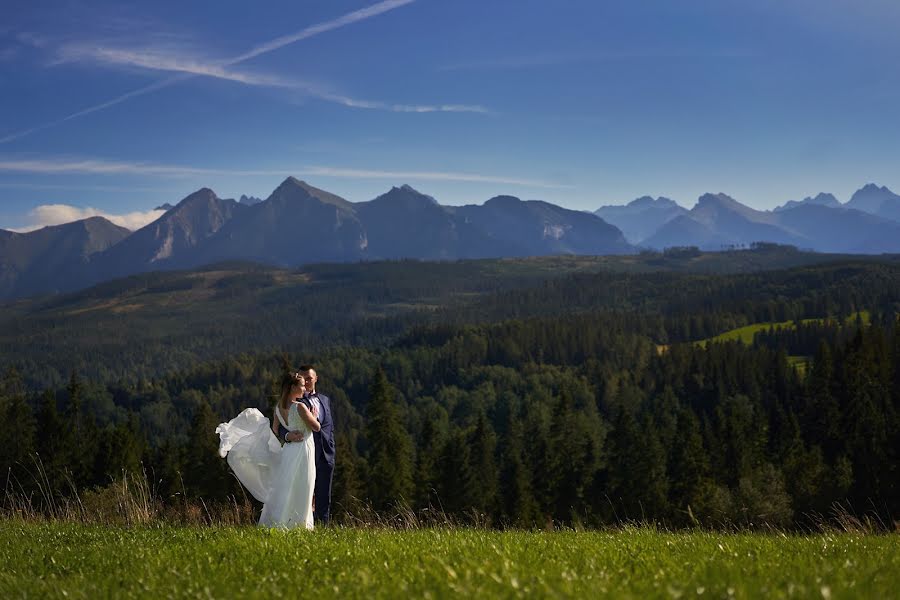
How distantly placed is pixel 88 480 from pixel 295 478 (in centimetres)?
6228

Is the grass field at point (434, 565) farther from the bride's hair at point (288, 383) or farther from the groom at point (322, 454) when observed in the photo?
the groom at point (322, 454)

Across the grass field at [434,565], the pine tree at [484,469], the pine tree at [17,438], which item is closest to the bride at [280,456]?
the grass field at [434,565]

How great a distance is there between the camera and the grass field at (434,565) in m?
5.93

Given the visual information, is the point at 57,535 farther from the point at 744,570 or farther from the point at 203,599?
the point at 744,570

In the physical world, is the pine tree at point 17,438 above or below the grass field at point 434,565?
below

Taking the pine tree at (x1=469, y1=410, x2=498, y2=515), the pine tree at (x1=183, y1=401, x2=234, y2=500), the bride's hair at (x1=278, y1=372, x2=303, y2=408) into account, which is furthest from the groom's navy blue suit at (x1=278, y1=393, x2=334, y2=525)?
the pine tree at (x1=469, y1=410, x2=498, y2=515)

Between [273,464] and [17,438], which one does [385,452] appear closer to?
[17,438]

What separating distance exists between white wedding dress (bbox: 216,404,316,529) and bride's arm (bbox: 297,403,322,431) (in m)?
0.24

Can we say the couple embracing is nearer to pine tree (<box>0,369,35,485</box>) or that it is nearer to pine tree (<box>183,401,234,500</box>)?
pine tree (<box>183,401,234,500</box>)

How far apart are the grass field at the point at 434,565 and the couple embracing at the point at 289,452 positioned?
3.45 meters

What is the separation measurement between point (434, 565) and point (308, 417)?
24.4 feet

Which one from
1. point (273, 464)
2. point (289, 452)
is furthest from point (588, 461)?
point (289, 452)

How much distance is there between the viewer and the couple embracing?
14109mm

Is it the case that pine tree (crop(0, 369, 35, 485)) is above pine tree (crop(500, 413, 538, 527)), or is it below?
above
